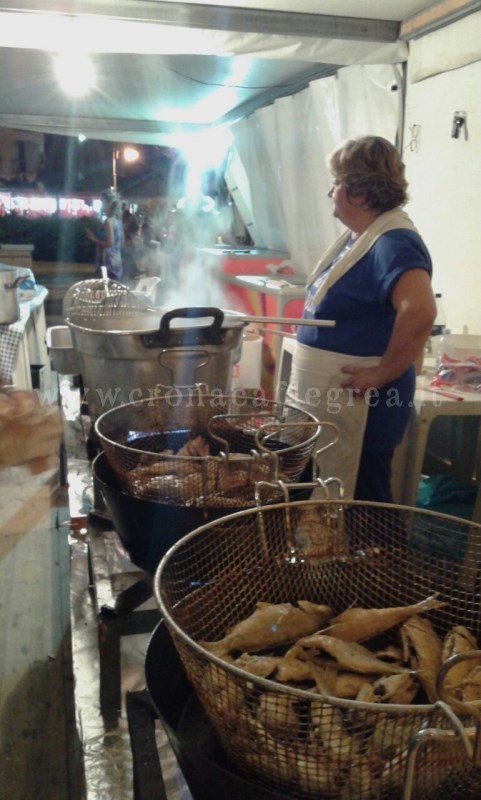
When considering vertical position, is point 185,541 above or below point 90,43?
below

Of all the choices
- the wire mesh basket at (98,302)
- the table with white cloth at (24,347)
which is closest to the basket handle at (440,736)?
the wire mesh basket at (98,302)

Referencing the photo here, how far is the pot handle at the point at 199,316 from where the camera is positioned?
1244 millimetres

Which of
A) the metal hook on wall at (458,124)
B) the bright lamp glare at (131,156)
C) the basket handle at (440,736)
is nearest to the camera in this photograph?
the basket handle at (440,736)

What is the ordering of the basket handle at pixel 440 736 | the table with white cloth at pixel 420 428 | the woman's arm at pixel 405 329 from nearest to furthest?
the basket handle at pixel 440 736
the woman's arm at pixel 405 329
the table with white cloth at pixel 420 428

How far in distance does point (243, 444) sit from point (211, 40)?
6.45 ft

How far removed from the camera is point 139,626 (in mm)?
836

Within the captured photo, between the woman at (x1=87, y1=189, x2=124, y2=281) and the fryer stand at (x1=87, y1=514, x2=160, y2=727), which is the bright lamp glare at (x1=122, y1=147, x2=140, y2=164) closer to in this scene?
the woman at (x1=87, y1=189, x2=124, y2=281)

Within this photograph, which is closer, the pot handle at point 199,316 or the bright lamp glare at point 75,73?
the pot handle at point 199,316

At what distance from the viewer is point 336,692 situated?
1.82 ft

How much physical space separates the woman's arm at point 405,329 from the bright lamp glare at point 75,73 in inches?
88.2

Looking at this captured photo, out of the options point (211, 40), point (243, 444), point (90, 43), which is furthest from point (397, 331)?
point (90, 43)

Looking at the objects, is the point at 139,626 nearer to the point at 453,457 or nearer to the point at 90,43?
the point at 453,457

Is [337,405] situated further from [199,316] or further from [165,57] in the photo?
[165,57]

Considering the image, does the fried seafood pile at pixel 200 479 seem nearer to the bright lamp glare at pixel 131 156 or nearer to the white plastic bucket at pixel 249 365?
the white plastic bucket at pixel 249 365
